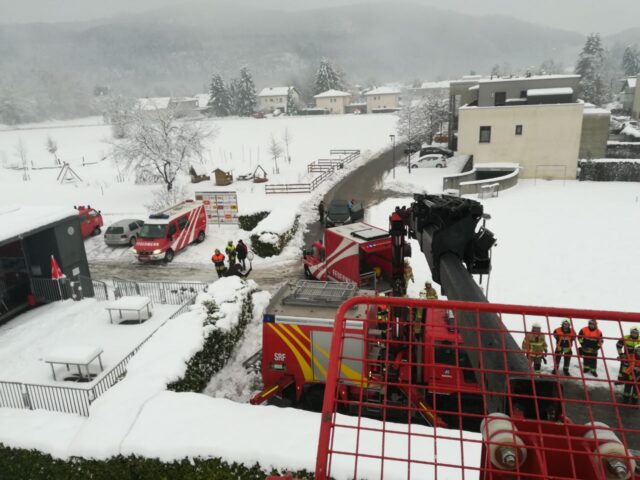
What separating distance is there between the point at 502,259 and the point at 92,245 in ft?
73.2

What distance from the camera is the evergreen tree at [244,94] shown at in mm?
124562

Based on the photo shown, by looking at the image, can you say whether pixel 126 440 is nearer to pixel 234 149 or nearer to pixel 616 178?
pixel 616 178

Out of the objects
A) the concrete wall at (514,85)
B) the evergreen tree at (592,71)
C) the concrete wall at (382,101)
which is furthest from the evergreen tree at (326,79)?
the concrete wall at (514,85)

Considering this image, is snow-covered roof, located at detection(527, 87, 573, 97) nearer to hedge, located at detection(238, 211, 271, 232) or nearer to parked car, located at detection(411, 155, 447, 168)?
parked car, located at detection(411, 155, 447, 168)

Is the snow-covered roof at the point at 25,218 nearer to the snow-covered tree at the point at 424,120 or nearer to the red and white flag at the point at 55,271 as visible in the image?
the red and white flag at the point at 55,271

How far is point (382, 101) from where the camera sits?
127m

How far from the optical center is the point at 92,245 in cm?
2584

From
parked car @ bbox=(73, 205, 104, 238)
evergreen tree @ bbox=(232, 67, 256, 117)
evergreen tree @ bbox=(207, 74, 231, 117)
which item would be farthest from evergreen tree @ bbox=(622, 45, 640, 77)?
parked car @ bbox=(73, 205, 104, 238)

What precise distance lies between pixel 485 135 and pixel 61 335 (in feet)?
113

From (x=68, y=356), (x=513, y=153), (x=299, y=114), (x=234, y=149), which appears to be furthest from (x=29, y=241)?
(x=299, y=114)

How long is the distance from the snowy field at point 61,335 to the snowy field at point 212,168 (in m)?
7.68

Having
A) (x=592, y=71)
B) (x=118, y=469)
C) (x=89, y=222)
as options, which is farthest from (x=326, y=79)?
(x=118, y=469)

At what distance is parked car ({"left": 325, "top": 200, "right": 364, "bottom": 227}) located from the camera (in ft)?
84.9

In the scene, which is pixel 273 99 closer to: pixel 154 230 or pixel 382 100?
pixel 382 100
